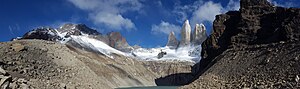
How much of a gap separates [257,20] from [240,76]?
187ft

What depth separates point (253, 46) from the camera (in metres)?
68.6

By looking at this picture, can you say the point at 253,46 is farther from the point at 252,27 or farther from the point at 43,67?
the point at 43,67

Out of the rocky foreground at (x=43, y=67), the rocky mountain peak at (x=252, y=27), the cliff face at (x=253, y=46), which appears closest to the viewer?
the rocky foreground at (x=43, y=67)

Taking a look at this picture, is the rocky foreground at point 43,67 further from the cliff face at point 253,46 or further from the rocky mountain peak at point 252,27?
the rocky mountain peak at point 252,27

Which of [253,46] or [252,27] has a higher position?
[252,27]

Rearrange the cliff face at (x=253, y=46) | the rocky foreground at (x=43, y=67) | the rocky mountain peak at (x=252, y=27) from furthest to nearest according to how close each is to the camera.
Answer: the rocky mountain peak at (x=252, y=27)
the cliff face at (x=253, y=46)
the rocky foreground at (x=43, y=67)

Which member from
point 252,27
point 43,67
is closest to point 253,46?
point 252,27

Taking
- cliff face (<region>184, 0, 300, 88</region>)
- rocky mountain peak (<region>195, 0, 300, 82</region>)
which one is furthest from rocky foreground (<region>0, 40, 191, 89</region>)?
rocky mountain peak (<region>195, 0, 300, 82</region>)

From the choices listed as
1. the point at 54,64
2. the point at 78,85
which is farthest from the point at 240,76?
the point at 54,64

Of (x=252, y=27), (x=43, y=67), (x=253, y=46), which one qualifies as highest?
(x=252, y=27)

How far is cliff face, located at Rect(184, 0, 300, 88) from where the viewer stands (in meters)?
43.1

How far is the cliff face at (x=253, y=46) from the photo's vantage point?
43.1m

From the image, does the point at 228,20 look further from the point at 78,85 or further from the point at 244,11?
the point at 78,85

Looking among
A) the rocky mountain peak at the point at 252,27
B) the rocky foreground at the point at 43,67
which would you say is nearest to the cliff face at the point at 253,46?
the rocky mountain peak at the point at 252,27
